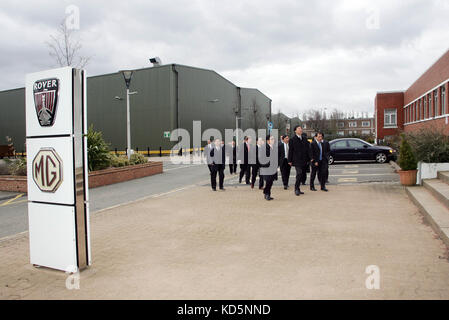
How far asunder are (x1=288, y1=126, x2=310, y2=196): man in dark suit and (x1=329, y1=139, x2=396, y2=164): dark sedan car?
9816 millimetres

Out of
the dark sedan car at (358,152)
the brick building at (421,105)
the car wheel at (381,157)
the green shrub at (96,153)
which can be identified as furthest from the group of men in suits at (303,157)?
the car wheel at (381,157)

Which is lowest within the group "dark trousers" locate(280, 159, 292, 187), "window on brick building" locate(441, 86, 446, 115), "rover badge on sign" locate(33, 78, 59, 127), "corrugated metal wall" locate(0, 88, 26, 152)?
"dark trousers" locate(280, 159, 292, 187)

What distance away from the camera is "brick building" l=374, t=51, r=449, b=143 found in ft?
60.4

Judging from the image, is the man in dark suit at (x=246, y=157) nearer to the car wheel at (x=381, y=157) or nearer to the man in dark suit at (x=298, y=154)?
the man in dark suit at (x=298, y=154)

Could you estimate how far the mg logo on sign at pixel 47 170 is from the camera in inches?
177

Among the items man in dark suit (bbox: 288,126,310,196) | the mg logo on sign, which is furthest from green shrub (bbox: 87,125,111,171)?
the mg logo on sign

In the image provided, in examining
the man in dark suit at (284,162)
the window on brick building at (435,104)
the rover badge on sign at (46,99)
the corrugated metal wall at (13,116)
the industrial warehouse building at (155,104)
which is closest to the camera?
the rover badge on sign at (46,99)

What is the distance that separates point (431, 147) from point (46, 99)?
10.1 m

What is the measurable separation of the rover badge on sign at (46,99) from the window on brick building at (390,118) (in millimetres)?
38952

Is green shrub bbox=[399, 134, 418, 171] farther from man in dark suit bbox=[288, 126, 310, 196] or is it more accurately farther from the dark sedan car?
the dark sedan car

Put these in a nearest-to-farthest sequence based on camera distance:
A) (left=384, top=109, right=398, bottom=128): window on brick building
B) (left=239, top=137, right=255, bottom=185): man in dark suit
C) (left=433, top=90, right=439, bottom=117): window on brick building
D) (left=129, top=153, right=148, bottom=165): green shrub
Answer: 1. (left=239, top=137, right=255, bottom=185): man in dark suit
2. (left=129, top=153, right=148, bottom=165): green shrub
3. (left=433, top=90, right=439, bottom=117): window on brick building
4. (left=384, top=109, right=398, bottom=128): window on brick building

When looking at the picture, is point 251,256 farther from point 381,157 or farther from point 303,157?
point 381,157

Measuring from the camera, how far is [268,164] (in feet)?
32.1
